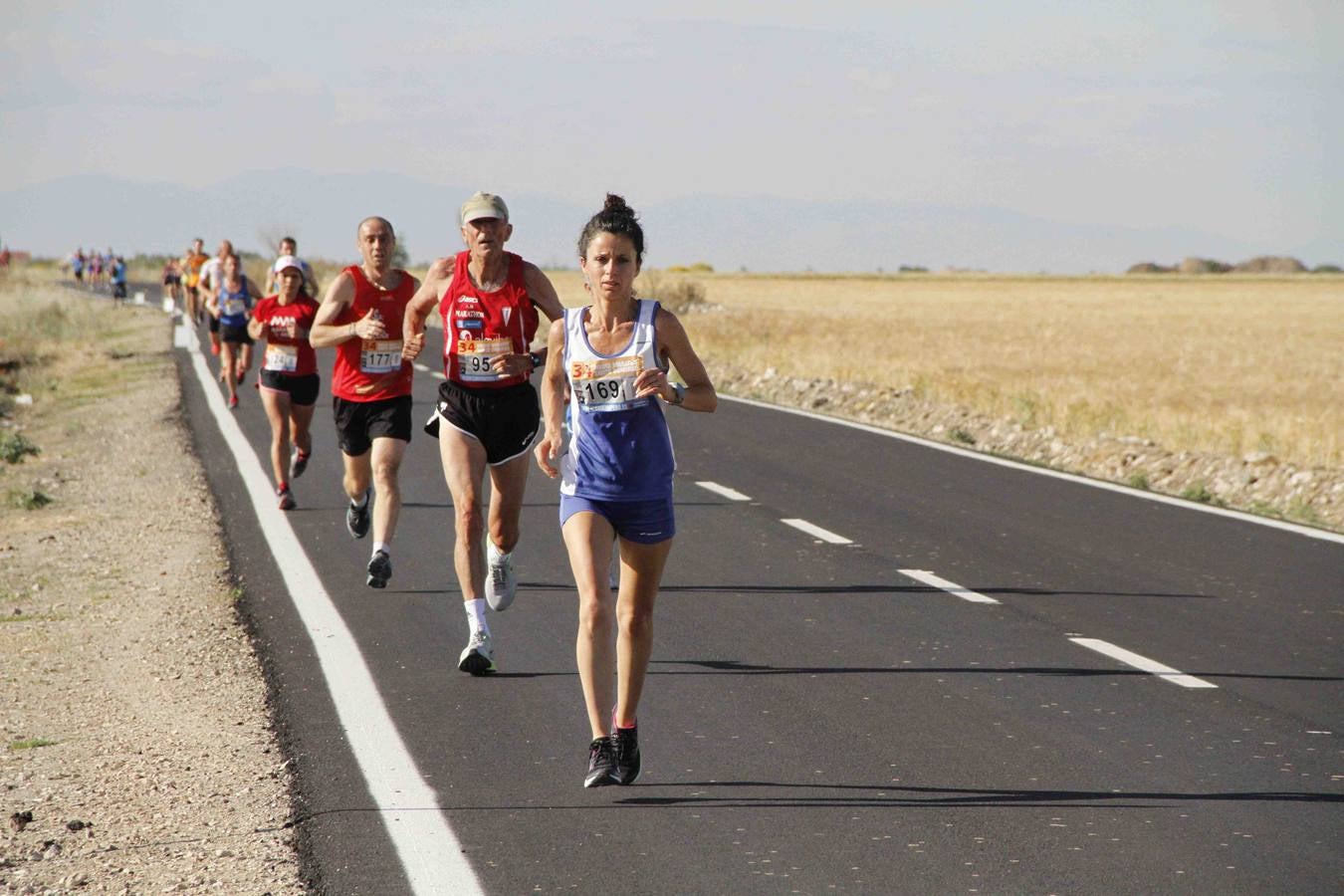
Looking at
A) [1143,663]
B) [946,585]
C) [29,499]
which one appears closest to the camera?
[1143,663]

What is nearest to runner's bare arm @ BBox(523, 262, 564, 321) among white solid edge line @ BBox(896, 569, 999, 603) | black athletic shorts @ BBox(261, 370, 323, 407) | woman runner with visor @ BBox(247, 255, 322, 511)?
white solid edge line @ BBox(896, 569, 999, 603)

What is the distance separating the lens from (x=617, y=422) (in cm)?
611

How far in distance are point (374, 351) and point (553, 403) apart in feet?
13.4

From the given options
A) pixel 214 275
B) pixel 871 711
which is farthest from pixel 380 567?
pixel 214 275

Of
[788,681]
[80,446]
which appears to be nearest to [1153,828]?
[788,681]

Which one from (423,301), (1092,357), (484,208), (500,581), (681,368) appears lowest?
(1092,357)

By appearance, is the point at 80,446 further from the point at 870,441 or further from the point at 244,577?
the point at 244,577

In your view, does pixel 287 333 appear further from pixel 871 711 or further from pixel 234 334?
→ pixel 234 334

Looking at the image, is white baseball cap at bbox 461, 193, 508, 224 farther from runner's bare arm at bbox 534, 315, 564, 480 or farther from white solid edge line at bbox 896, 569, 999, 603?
white solid edge line at bbox 896, 569, 999, 603

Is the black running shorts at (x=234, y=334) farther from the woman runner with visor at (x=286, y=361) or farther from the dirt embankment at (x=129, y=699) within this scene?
the woman runner with visor at (x=286, y=361)

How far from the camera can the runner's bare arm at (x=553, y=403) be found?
6.12 m

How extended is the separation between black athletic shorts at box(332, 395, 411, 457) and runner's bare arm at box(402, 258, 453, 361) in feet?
4.94

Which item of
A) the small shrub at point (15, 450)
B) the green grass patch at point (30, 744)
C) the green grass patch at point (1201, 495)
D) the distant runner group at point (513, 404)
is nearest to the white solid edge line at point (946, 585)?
the distant runner group at point (513, 404)

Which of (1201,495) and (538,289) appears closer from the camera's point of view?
(538,289)
